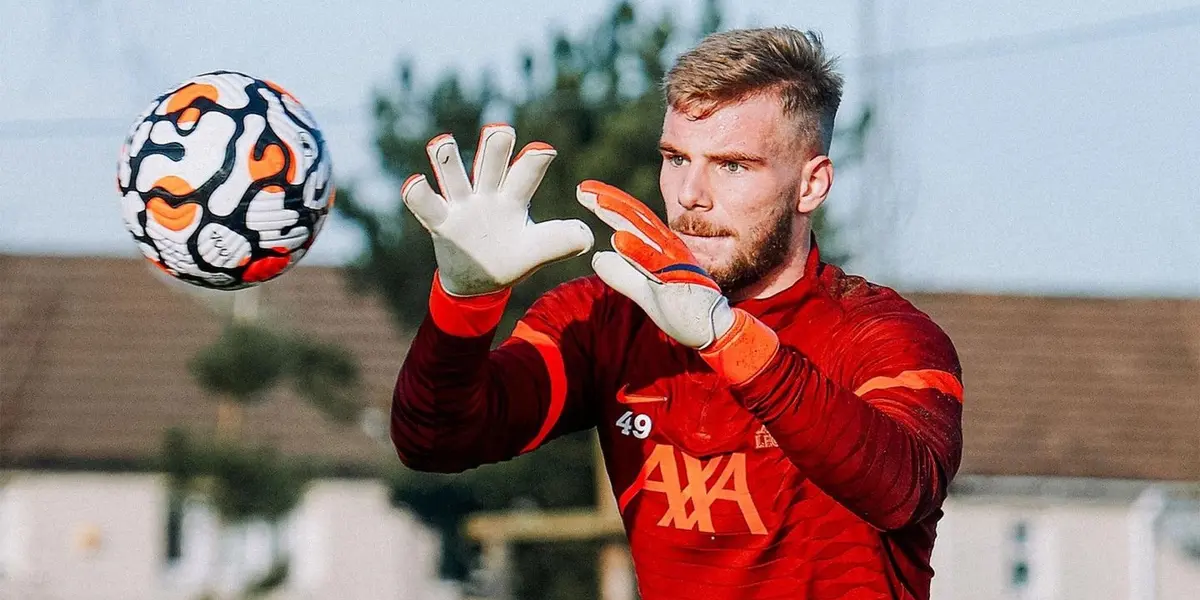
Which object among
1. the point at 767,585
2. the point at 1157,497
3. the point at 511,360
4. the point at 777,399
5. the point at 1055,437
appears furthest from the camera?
the point at 1055,437

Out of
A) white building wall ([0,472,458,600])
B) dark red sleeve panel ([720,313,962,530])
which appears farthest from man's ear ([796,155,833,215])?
white building wall ([0,472,458,600])

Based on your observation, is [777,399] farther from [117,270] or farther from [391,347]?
[117,270]

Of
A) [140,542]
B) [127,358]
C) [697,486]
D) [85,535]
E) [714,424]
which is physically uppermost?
[714,424]

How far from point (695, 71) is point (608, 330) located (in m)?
0.74

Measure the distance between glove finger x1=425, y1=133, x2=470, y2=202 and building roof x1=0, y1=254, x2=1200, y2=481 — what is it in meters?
21.6

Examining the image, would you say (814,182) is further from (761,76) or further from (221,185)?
(221,185)

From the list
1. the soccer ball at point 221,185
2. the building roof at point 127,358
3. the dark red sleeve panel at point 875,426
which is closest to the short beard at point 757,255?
the dark red sleeve panel at point 875,426

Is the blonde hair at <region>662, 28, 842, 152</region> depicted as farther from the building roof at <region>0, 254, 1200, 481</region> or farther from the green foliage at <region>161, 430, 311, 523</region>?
the building roof at <region>0, 254, 1200, 481</region>

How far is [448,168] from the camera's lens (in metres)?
4.14

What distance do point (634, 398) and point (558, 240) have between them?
0.60 metres

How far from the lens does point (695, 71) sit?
14.4ft

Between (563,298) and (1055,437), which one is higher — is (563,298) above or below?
above

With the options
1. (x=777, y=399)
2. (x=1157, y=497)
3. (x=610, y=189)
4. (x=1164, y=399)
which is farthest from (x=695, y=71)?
(x=1164, y=399)

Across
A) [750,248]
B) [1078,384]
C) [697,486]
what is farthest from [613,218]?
[1078,384]
